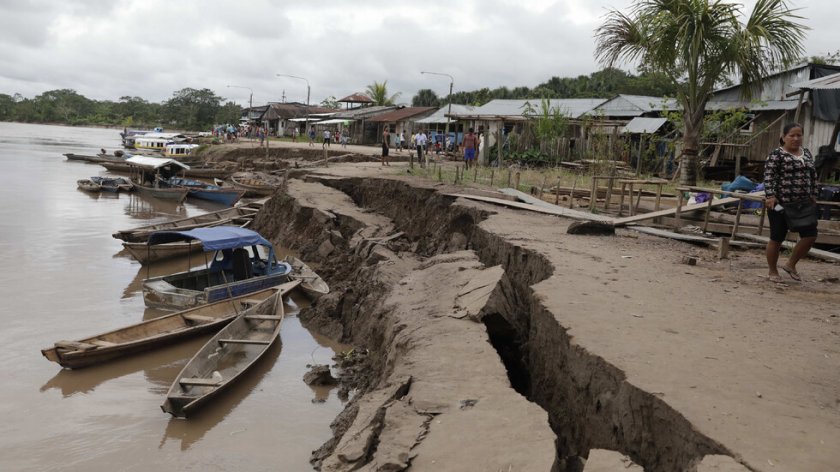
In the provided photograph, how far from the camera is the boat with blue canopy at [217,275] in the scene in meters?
13.0

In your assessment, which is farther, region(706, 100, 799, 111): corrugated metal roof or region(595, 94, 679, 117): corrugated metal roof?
region(595, 94, 679, 117): corrugated metal roof

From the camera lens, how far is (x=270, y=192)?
3216 centimetres

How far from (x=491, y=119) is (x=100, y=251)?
1927 centimetres

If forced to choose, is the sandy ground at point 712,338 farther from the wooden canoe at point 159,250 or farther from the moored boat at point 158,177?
the moored boat at point 158,177

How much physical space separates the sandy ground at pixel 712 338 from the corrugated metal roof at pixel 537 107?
23.1 metres

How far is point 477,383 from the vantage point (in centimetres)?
540

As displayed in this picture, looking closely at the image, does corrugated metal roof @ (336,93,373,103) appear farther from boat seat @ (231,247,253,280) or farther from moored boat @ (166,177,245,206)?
boat seat @ (231,247,253,280)

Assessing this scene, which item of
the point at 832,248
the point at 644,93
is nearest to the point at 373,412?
the point at 832,248

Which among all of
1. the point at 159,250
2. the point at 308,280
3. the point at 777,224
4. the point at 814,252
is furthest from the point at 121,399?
the point at 814,252

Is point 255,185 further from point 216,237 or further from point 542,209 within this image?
point 542,209

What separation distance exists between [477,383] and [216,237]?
30.7 ft

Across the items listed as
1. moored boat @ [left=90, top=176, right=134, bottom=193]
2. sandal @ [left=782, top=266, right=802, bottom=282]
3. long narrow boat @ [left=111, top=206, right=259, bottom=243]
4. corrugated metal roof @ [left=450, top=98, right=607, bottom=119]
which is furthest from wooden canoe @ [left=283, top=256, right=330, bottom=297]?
moored boat @ [left=90, top=176, right=134, bottom=193]

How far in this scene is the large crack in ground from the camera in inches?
168

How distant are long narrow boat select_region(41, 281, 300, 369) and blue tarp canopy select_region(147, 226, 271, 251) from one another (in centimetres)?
112
